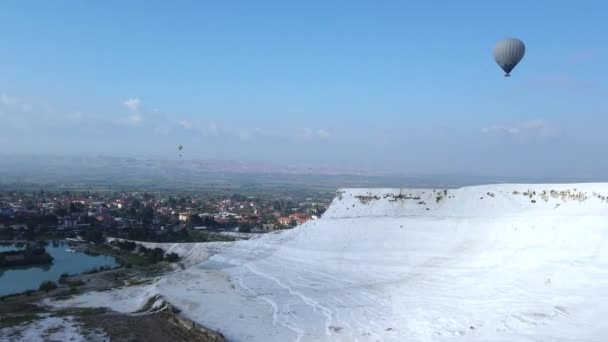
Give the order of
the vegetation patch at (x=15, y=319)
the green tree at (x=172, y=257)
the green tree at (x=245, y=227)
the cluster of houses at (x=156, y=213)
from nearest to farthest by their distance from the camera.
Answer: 1. the vegetation patch at (x=15, y=319)
2. the green tree at (x=172, y=257)
3. the green tree at (x=245, y=227)
4. the cluster of houses at (x=156, y=213)

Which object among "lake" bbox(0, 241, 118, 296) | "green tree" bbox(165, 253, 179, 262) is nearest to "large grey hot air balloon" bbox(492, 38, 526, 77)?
"green tree" bbox(165, 253, 179, 262)

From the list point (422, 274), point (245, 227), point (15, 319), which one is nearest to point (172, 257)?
point (15, 319)

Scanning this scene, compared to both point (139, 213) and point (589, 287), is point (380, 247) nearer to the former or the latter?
point (589, 287)

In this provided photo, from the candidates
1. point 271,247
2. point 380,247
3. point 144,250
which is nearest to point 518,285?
point 380,247

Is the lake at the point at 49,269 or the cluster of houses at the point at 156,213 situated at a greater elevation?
the cluster of houses at the point at 156,213

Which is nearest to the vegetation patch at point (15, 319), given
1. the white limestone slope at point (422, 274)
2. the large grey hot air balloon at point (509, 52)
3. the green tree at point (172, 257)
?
the white limestone slope at point (422, 274)

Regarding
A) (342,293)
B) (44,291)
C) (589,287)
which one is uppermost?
(589,287)

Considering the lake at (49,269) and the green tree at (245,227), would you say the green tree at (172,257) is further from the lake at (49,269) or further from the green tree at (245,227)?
the green tree at (245,227)
